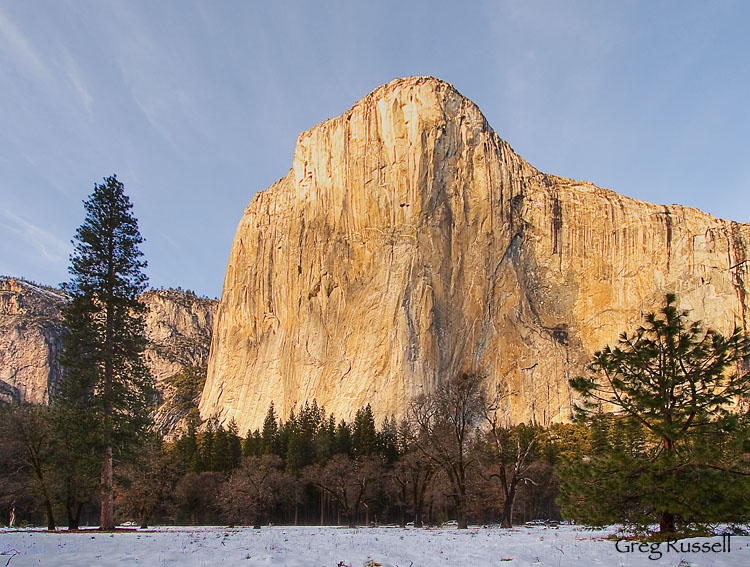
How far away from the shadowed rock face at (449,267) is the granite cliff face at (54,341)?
44.9 m

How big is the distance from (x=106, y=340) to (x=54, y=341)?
486 ft

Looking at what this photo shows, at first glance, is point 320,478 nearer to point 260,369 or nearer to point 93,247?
point 93,247

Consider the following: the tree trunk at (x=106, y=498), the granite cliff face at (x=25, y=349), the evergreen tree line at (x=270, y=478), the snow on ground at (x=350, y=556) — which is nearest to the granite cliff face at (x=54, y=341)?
the granite cliff face at (x=25, y=349)

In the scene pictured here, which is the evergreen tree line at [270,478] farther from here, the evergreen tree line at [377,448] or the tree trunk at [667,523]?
the tree trunk at [667,523]

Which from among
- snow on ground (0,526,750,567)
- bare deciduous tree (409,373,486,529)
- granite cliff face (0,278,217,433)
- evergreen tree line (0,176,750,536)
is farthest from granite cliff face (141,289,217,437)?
snow on ground (0,526,750,567)

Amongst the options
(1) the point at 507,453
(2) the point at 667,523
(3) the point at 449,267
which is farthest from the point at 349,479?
(3) the point at 449,267

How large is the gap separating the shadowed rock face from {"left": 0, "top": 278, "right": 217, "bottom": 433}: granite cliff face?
4492 centimetres

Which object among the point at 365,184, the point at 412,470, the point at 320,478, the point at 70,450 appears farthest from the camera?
the point at 365,184

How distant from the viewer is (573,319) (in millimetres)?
95438

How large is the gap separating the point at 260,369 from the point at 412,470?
66.1m

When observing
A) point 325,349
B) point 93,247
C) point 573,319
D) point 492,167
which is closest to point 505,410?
point 573,319

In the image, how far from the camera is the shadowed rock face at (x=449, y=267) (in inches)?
3479

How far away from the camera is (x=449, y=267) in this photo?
92375mm

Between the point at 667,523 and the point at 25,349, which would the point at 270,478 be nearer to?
the point at 667,523
